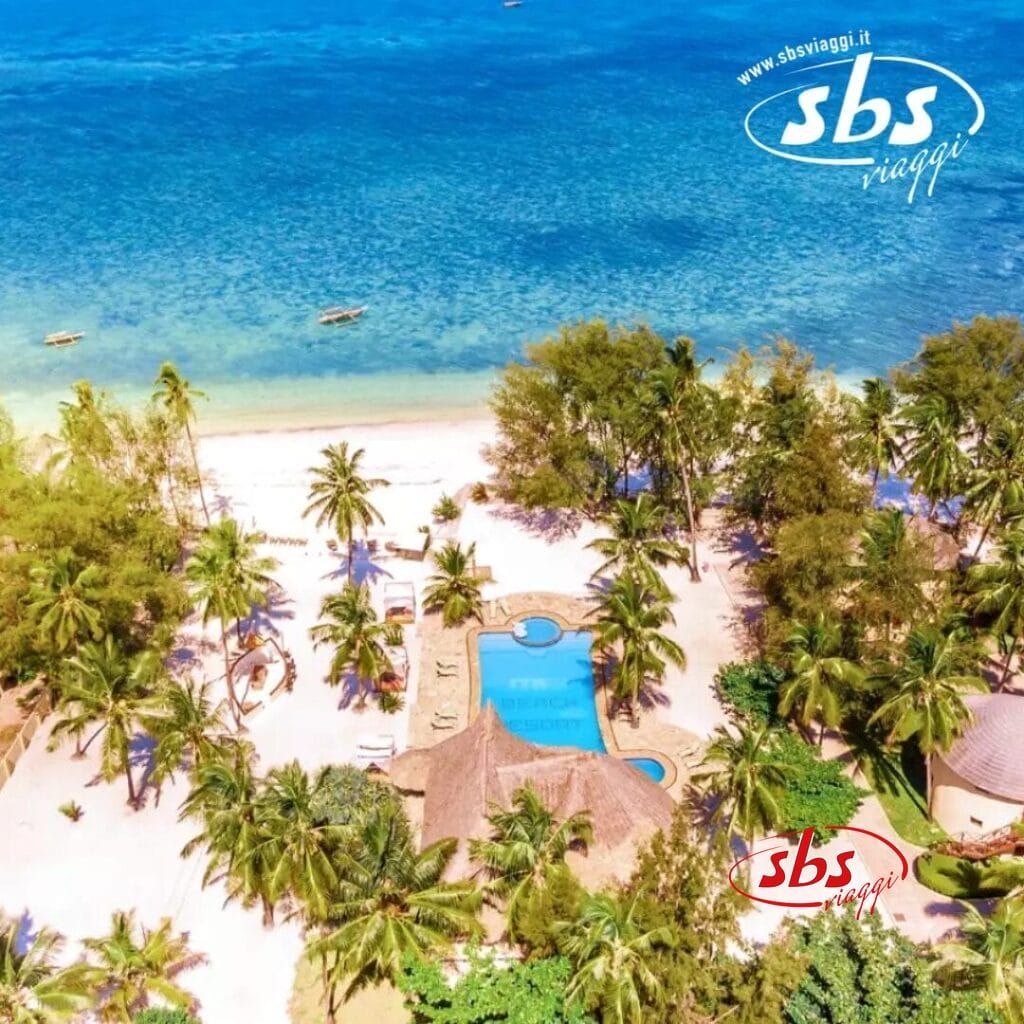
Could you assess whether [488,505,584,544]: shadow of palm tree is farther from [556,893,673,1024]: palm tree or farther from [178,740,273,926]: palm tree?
[556,893,673,1024]: palm tree

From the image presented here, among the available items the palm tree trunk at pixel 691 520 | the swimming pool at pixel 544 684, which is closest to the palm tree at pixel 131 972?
the swimming pool at pixel 544 684

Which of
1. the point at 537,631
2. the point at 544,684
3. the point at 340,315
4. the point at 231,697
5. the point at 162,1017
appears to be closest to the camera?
the point at 162,1017

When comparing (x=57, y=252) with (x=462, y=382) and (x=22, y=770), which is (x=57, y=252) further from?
(x=22, y=770)

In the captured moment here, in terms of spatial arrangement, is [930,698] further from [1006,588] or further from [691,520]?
[691,520]

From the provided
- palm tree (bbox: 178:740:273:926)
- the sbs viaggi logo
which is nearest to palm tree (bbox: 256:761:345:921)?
palm tree (bbox: 178:740:273:926)

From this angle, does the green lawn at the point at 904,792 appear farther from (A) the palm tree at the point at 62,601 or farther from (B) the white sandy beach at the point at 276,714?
(A) the palm tree at the point at 62,601

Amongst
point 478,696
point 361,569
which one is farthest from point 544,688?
point 361,569
